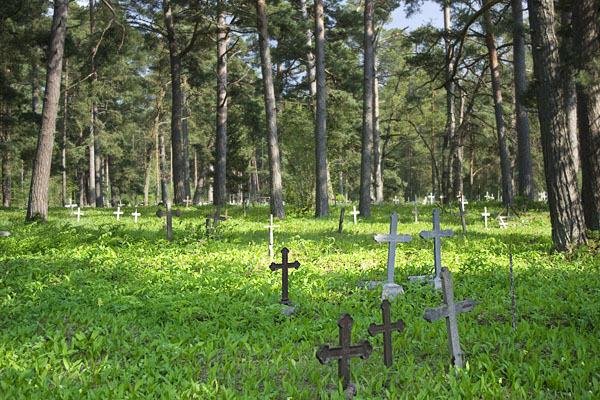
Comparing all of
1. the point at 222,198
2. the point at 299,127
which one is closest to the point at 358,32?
the point at 299,127

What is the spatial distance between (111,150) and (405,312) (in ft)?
110

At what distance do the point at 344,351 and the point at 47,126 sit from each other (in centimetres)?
1397

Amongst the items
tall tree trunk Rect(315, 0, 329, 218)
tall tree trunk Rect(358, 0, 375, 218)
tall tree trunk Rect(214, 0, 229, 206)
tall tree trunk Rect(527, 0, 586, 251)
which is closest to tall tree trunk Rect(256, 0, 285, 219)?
tall tree trunk Rect(315, 0, 329, 218)

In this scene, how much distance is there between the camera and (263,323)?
5.16 meters

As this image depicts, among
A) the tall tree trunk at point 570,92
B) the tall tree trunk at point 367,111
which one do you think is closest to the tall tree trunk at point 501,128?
the tall tree trunk at point 367,111

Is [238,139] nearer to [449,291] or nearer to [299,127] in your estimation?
[299,127]

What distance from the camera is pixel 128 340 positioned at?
471 centimetres

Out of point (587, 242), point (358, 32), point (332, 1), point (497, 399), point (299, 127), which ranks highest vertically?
point (332, 1)

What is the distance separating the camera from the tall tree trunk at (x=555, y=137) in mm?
8188

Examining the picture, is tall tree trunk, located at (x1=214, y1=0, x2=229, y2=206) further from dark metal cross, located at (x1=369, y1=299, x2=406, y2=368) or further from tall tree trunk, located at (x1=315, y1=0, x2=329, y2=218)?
dark metal cross, located at (x1=369, y1=299, x2=406, y2=368)

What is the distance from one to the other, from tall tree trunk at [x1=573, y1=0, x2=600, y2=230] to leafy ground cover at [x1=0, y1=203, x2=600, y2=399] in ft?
4.46

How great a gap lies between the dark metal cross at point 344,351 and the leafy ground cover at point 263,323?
0.66ft

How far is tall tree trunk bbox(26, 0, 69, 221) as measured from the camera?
45.2ft

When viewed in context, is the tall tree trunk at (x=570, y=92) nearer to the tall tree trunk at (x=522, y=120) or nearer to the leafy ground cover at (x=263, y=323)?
the leafy ground cover at (x=263, y=323)
